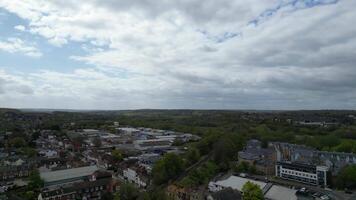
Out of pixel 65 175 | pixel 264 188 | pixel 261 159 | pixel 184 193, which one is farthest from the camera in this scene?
pixel 261 159

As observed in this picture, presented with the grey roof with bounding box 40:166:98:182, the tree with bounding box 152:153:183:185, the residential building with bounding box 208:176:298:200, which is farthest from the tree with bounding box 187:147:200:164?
the grey roof with bounding box 40:166:98:182

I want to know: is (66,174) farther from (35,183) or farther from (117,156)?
(117,156)

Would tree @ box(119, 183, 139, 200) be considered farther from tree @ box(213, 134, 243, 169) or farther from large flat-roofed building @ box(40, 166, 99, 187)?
tree @ box(213, 134, 243, 169)

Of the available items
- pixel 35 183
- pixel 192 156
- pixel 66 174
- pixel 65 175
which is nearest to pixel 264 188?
pixel 192 156

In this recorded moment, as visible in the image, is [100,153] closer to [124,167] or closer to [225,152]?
[124,167]

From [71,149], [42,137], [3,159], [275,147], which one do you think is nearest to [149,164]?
[275,147]

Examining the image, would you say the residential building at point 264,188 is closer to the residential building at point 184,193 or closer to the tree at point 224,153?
the residential building at point 184,193
